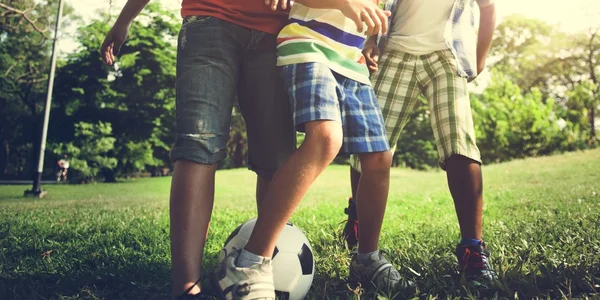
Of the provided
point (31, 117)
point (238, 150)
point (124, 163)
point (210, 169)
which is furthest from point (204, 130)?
point (238, 150)

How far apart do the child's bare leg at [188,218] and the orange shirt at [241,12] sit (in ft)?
1.89

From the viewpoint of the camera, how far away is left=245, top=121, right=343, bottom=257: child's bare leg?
148 cm

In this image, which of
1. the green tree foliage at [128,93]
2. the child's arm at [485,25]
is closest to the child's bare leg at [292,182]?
the child's arm at [485,25]

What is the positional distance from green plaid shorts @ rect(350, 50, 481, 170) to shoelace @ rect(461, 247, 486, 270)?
45 cm

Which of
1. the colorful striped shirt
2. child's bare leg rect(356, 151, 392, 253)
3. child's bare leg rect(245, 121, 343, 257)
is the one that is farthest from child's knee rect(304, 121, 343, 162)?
child's bare leg rect(356, 151, 392, 253)

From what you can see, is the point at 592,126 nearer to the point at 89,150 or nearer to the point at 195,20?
the point at 195,20

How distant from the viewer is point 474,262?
197cm

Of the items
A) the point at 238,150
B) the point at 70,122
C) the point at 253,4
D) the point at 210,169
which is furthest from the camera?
the point at 238,150

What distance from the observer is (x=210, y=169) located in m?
1.64

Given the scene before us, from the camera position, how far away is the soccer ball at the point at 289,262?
1.64 m

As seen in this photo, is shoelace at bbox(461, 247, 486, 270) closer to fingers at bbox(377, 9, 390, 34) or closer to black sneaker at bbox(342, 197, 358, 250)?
black sneaker at bbox(342, 197, 358, 250)

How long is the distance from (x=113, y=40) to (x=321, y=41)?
0.97 meters

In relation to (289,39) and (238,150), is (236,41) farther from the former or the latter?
(238,150)

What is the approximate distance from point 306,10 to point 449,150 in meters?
0.98
